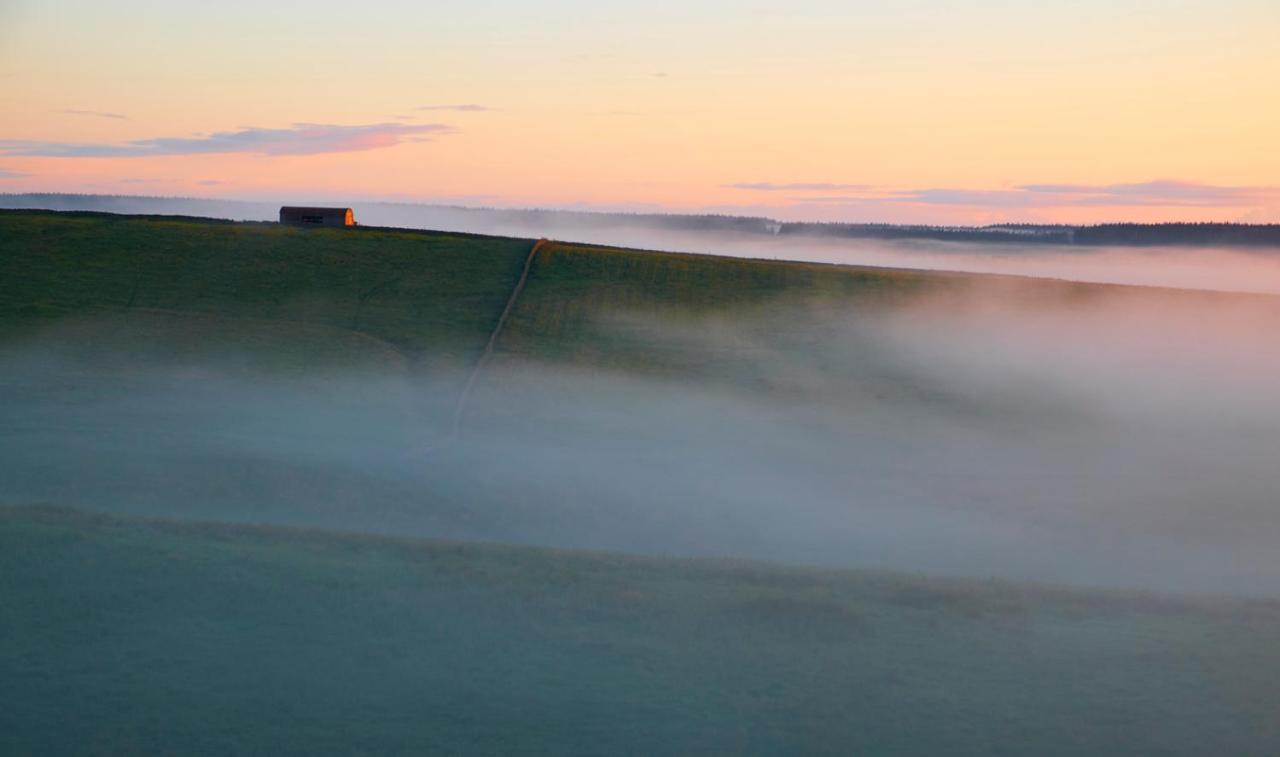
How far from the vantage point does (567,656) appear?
10234mm

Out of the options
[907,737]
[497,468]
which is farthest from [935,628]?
[497,468]

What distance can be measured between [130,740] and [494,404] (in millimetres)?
20493

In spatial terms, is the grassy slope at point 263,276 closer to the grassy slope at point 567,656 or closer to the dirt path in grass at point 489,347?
the dirt path in grass at point 489,347

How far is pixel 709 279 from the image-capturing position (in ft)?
132

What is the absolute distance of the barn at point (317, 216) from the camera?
5041 cm

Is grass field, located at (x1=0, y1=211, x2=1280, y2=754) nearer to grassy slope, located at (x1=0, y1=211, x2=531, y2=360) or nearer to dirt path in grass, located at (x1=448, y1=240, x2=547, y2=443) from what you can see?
grassy slope, located at (x1=0, y1=211, x2=531, y2=360)

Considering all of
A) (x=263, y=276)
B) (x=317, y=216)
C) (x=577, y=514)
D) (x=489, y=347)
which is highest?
(x=317, y=216)

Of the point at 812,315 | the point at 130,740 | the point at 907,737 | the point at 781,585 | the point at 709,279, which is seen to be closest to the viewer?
the point at 130,740

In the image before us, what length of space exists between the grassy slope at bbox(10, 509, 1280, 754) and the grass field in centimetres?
5

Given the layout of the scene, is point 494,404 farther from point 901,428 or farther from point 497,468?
point 901,428

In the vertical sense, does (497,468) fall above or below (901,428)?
below

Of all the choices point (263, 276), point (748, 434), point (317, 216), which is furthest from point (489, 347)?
point (317, 216)

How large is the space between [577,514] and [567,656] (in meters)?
10.3

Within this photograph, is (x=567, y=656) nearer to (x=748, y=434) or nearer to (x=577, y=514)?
(x=577, y=514)
